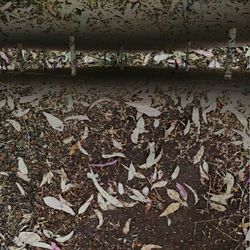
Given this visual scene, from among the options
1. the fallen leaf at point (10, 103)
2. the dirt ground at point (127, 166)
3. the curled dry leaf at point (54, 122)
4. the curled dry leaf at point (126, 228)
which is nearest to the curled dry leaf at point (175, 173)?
the dirt ground at point (127, 166)

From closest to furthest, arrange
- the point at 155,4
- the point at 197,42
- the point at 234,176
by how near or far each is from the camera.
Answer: the point at 155,4, the point at 234,176, the point at 197,42

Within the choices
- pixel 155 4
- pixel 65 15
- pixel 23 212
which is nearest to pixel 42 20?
pixel 65 15

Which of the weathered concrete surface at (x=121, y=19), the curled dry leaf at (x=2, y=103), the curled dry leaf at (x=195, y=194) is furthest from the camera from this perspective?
the curled dry leaf at (x=2, y=103)

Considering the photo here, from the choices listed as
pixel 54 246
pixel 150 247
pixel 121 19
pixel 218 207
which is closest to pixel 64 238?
pixel 54 246

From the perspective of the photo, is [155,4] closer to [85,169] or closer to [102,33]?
[102,33]

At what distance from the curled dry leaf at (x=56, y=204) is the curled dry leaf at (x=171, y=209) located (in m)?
0.15

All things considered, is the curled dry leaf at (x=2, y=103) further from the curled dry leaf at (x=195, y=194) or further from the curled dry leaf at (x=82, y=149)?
the curled dry leaf at (x=195, y=194)

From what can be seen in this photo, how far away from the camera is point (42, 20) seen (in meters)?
0.81

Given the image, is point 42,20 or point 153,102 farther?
point 153,102

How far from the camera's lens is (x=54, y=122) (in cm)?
94

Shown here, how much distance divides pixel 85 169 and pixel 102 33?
0.23m

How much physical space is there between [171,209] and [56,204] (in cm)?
19

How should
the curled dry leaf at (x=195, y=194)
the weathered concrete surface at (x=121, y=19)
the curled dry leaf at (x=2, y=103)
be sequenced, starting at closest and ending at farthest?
the weathered concrete surface at (x=121, y=19) < the curled dry leaf at (x=195, y=194) < the curled dry leaf at (x=2, y=103)

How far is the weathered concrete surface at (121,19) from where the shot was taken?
767mm
